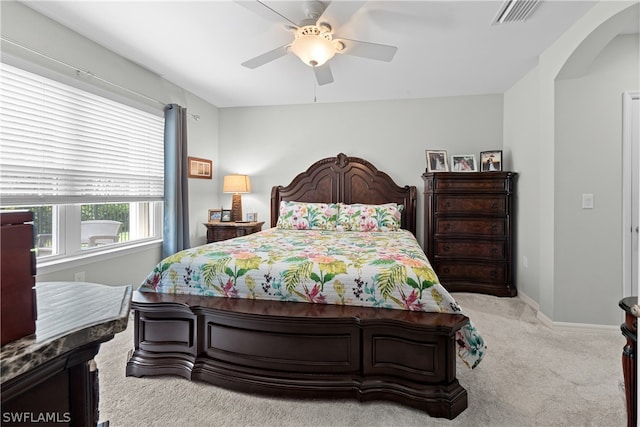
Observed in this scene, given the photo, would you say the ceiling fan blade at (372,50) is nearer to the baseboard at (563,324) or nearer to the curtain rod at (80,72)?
the curtain rod at (80,72)

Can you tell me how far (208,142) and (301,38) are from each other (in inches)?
112

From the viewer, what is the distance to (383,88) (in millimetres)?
4160

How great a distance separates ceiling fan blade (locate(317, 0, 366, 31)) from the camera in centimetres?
232

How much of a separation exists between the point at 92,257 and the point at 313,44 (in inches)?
103

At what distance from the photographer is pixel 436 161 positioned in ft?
14.3

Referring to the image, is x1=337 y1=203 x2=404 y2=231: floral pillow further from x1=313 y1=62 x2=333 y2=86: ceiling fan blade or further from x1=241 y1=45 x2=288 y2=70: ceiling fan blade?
x1=241 y1=45 x2=288 y2=70: ceiling fan blade

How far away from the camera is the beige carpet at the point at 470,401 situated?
5.67 ft

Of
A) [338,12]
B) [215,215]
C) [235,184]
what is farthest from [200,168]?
[338,12]

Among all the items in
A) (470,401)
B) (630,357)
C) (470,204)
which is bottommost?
(470,401)

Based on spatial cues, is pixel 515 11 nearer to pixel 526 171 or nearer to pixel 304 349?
pixel 526 171

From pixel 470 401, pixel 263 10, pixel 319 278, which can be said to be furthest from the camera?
pixel 263 10

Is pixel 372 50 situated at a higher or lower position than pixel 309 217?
higher

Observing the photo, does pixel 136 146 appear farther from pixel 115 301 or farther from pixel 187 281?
pixel 115 301

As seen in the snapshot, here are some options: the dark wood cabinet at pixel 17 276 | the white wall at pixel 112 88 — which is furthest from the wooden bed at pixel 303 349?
the dark wood cabinet at pixel 17 276
